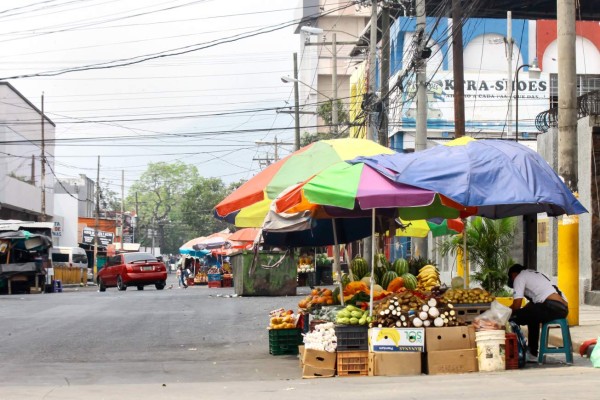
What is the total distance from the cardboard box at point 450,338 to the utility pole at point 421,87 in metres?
11.8

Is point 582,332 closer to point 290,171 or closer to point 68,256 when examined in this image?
point 290,171

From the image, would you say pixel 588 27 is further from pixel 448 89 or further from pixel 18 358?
pixel 18 358

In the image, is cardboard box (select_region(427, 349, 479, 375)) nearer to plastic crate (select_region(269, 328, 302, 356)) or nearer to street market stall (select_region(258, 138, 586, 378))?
street market stall (select_region(258, 138, 586, 378))

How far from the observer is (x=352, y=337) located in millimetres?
12109

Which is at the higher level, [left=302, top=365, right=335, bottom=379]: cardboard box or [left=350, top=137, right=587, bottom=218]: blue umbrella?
[left=350, top=137, right=587, bottom=218]: blue umbrella

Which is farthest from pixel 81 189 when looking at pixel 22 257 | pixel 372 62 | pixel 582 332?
pixel 582 332

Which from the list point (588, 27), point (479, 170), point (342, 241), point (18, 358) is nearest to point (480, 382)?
point (479, 170)

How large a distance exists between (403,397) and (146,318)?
13263 millimetres

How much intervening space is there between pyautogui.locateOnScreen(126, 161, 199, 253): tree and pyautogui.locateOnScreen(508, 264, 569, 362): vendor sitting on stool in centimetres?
13334

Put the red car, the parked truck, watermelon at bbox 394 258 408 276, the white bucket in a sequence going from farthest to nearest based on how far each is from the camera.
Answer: the red car
the parked truck
watermelon at bbox 394 258 408 276
the white bucket

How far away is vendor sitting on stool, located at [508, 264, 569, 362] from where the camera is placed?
12484mm

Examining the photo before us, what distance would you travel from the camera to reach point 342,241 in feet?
53.6

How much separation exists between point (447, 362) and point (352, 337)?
121cm

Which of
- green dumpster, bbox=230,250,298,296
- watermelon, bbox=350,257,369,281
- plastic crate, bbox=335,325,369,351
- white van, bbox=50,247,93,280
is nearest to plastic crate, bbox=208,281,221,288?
green dumpster, bbox=230,250,298,296
